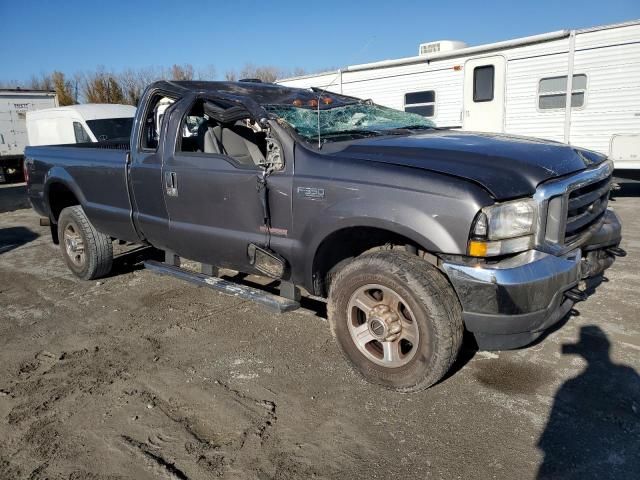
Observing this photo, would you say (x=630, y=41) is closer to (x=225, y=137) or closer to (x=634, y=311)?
(x=634, y=311)

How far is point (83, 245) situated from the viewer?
5.43m

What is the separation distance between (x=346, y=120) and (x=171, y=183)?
151 centimetres

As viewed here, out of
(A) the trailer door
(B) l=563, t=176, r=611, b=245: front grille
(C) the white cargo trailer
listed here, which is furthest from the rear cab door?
(C) the white cargo trailer

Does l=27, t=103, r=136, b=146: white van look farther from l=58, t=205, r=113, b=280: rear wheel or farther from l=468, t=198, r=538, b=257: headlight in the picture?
l=468, t=198, r=538, b=257: headlight

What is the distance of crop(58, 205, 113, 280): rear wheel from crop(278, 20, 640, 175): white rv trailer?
7589 mm

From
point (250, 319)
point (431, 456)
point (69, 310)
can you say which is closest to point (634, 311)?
point (431, 456)

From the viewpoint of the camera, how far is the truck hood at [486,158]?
108 inches

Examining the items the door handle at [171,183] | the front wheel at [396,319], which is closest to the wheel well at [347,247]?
the front wheel at [396,319]

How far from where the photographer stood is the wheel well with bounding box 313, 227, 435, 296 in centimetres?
314

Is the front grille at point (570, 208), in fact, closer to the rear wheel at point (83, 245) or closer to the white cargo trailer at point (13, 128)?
the rear wheel at point (83, 245)

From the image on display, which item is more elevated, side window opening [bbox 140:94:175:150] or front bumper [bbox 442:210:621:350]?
side window opening [bbox 140:94:175:150]

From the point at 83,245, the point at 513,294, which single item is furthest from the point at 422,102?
the point at 513,294

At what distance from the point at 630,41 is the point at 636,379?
7250 mm

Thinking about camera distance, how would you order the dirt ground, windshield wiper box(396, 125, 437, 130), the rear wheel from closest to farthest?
the dirt ground
windshield wiper box(396, 125, 437, 130)
the rear wheel
